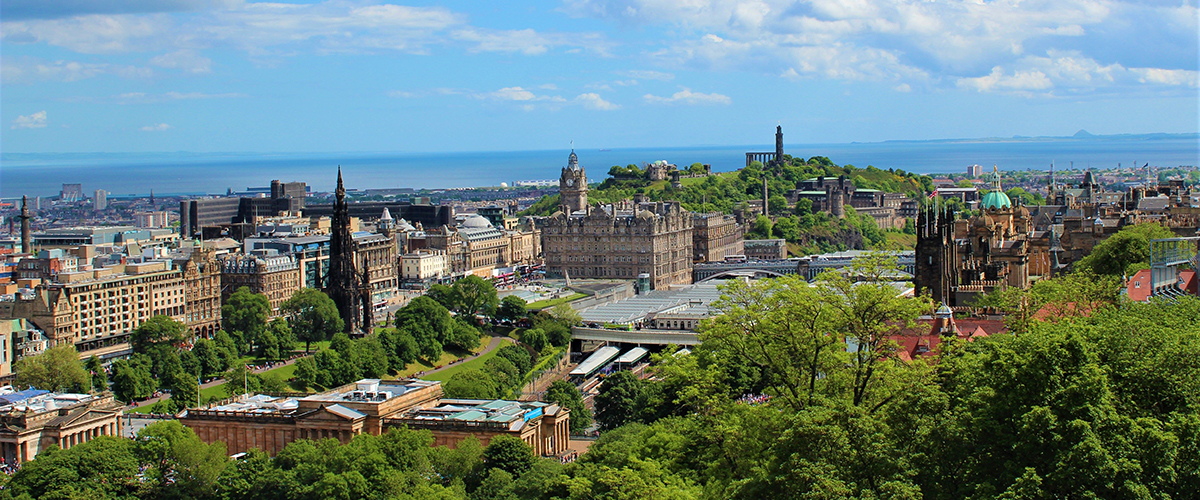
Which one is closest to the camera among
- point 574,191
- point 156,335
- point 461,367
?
point 156,335

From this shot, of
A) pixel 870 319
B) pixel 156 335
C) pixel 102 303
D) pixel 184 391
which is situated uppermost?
pixel 870 319

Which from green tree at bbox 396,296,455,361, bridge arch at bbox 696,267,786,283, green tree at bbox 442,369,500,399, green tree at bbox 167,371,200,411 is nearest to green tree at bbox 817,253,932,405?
green tree at bbox 442,369,500,399

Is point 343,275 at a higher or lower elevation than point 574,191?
lower

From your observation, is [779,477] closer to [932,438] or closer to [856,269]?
[932,438]

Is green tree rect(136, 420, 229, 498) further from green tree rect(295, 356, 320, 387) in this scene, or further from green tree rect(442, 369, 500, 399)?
green tree rect(295, 356, 320, 387)

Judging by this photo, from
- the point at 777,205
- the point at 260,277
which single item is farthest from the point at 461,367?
the point at 777,205

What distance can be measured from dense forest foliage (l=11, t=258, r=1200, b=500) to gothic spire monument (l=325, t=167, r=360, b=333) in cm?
4765

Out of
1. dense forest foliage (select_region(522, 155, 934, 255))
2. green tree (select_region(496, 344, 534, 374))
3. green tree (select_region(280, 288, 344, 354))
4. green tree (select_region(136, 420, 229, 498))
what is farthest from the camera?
dense forest foliage (select_region(522, 155, 934, 255))

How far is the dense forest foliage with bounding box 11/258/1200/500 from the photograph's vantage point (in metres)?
28.5

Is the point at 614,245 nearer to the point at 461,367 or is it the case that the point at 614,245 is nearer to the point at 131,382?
the point at 461,367

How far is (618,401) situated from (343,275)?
36.3 metres

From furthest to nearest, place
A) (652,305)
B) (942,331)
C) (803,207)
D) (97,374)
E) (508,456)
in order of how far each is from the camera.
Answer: (803,207) < (652,305) < (97,374) < (508,456) < (942,331)

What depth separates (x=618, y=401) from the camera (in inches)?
2859

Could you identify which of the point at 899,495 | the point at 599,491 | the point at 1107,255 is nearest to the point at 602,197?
the point at 1107,255
